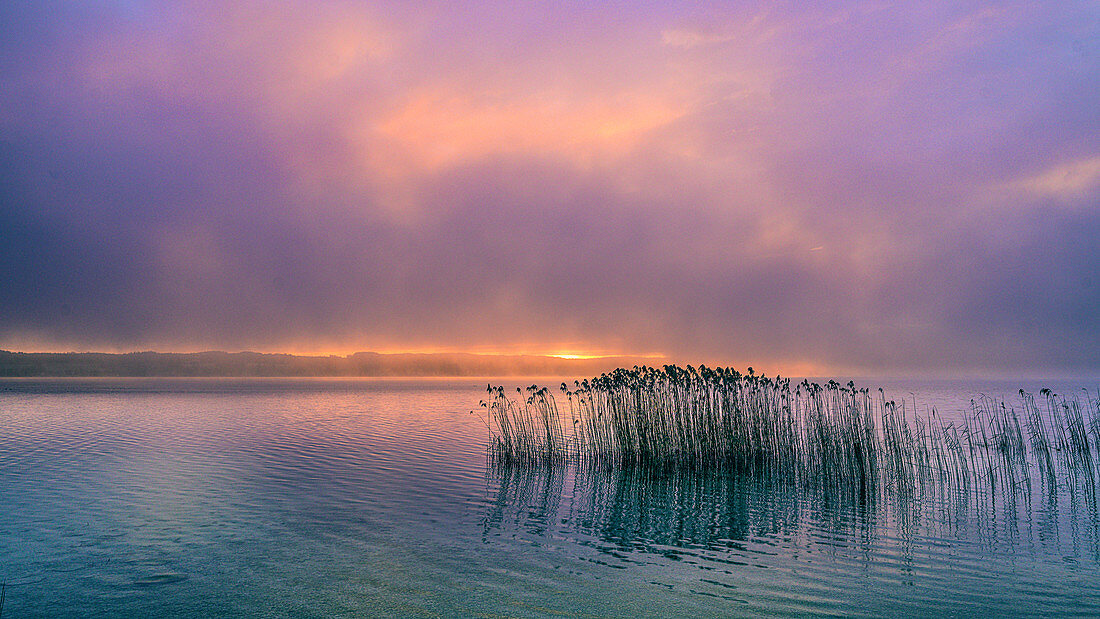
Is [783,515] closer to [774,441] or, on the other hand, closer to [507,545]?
[774,441]

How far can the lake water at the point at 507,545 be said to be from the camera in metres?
8.91

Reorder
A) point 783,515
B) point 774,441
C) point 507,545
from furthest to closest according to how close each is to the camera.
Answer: point 774,441, point 783,515, point 507,545

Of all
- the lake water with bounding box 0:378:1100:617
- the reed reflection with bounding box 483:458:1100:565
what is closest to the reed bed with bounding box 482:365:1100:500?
the reed reflection with bounding box 483:458:1100:565

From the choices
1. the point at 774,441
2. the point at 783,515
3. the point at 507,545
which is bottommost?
the point at 507,545

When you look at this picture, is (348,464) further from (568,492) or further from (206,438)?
(206,438)

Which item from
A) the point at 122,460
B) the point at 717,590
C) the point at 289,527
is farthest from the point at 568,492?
the point at 122,460

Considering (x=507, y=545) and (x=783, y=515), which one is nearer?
(x=507, y=545)

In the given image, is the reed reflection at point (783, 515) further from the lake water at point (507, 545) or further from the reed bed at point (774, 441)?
the reed bed at point (774, 441)

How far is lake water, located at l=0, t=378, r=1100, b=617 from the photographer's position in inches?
351

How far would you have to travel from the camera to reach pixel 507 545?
1202 centimetres

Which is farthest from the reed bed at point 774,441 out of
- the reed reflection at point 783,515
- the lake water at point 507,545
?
the lake water at point 507,545

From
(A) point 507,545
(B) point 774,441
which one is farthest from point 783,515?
(A) point 507,545

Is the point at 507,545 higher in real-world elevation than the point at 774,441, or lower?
lower

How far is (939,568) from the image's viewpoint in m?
10.7
